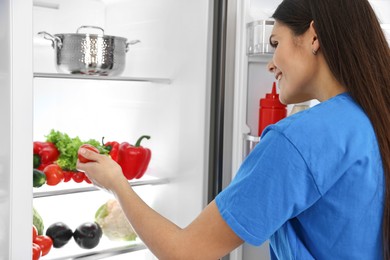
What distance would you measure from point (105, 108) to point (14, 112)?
80 centimetres

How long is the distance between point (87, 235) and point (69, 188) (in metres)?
0.21

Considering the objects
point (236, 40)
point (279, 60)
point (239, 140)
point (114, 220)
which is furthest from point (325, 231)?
point (114, 220)

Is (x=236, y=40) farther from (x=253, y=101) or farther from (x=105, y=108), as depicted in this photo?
(x=105, y=108)

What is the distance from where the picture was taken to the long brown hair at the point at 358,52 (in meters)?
0.95

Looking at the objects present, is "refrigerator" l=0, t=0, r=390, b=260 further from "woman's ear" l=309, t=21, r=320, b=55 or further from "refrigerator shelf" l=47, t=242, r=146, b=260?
"woman's ear" l=309, t=21, r=320, b=55

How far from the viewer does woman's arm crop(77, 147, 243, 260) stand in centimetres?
96

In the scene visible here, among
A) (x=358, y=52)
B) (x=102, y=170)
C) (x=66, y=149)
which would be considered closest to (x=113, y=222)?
(x=66, y=149)

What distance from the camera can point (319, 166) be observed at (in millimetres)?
889

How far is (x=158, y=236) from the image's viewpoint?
Answer: 40.0 inches

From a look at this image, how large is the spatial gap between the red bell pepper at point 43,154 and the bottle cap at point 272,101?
72cm

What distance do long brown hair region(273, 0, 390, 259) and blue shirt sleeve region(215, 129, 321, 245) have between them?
168 mm

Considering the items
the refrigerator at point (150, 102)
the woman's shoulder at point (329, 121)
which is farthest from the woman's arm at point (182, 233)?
the refrigerator at point (150, 102)

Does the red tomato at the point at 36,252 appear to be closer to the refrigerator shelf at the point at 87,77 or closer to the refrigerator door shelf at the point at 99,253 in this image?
the refrigerator door shelf at the point at 99,253

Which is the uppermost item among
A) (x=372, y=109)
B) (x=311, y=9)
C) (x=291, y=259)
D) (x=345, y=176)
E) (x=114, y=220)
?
(x=311, y=9)
